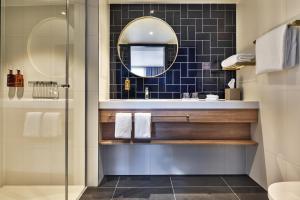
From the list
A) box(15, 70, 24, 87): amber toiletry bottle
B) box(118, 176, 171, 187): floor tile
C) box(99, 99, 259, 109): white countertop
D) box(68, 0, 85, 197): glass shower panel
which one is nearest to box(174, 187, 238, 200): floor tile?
box(118, 176, 171, 187): floor tile

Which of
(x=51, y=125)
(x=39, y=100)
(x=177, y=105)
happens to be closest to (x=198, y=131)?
(x=177, y=105)

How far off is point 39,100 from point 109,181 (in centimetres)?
122

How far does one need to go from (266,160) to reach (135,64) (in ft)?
5.79

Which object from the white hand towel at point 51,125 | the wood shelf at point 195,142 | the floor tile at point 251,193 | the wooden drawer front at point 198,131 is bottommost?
the floor tile at point 251,193

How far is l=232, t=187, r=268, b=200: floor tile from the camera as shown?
240cm

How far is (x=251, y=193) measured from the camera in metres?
2.50

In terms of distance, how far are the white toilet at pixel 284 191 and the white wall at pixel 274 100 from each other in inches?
16.2

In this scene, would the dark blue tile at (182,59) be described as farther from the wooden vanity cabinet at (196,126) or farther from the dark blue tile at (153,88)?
the wooden vanity cabinet at (196,126)

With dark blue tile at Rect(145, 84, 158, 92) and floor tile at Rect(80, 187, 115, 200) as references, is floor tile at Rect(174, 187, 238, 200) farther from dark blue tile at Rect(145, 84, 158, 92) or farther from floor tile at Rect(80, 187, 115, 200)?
dark blue tile at Rect(145, 84, 158, 92)

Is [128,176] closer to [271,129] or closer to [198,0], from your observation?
[271,129]

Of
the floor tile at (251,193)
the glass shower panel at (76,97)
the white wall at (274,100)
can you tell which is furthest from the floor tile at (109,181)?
the white wall at (274,100)

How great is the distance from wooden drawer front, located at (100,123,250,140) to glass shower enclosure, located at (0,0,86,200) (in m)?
0.63

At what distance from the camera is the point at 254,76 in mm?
2762

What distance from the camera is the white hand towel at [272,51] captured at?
1.96m
